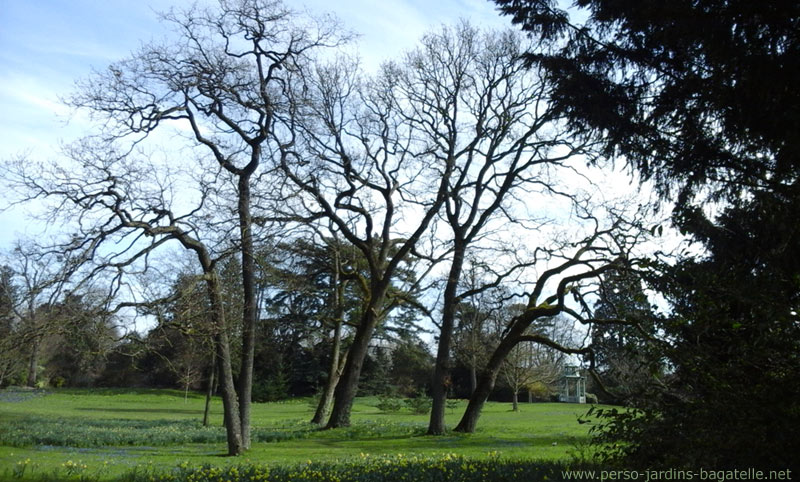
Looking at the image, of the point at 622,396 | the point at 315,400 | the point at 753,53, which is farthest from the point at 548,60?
the point at 315,400

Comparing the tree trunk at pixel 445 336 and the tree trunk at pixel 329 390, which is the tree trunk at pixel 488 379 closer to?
the tree trunk at pixel 445 336

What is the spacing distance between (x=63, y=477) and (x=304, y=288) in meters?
9.11

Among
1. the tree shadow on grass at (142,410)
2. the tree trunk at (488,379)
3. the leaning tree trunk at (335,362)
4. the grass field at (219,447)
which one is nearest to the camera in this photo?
the grass field at (219,447)

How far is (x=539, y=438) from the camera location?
1934 centimetres

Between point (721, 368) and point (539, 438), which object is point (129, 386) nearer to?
point (539, 438)

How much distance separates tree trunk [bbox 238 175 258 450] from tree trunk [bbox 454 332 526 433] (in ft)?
26.8

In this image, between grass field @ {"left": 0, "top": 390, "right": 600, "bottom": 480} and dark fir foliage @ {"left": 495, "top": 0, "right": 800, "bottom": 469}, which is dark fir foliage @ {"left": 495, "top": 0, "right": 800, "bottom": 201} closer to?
dark fir foliage @ {"left": 495, "top": 0, "right": 800, "bottom": 469}

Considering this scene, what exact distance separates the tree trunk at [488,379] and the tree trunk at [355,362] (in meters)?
4.00

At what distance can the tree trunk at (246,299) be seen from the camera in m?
14.7

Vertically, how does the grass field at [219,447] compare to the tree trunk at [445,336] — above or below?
below

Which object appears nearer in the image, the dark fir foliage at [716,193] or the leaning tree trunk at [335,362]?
the dark fir foliage at [716,193]

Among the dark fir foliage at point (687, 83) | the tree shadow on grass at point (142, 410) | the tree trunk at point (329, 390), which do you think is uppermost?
the dark fir foliage at point (687, 83)

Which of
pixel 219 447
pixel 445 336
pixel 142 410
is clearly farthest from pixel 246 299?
pixel 142 410

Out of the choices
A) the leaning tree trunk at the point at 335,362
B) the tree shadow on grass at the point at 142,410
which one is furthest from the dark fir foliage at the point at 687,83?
the tree shadow on grass at the point at 142,410
